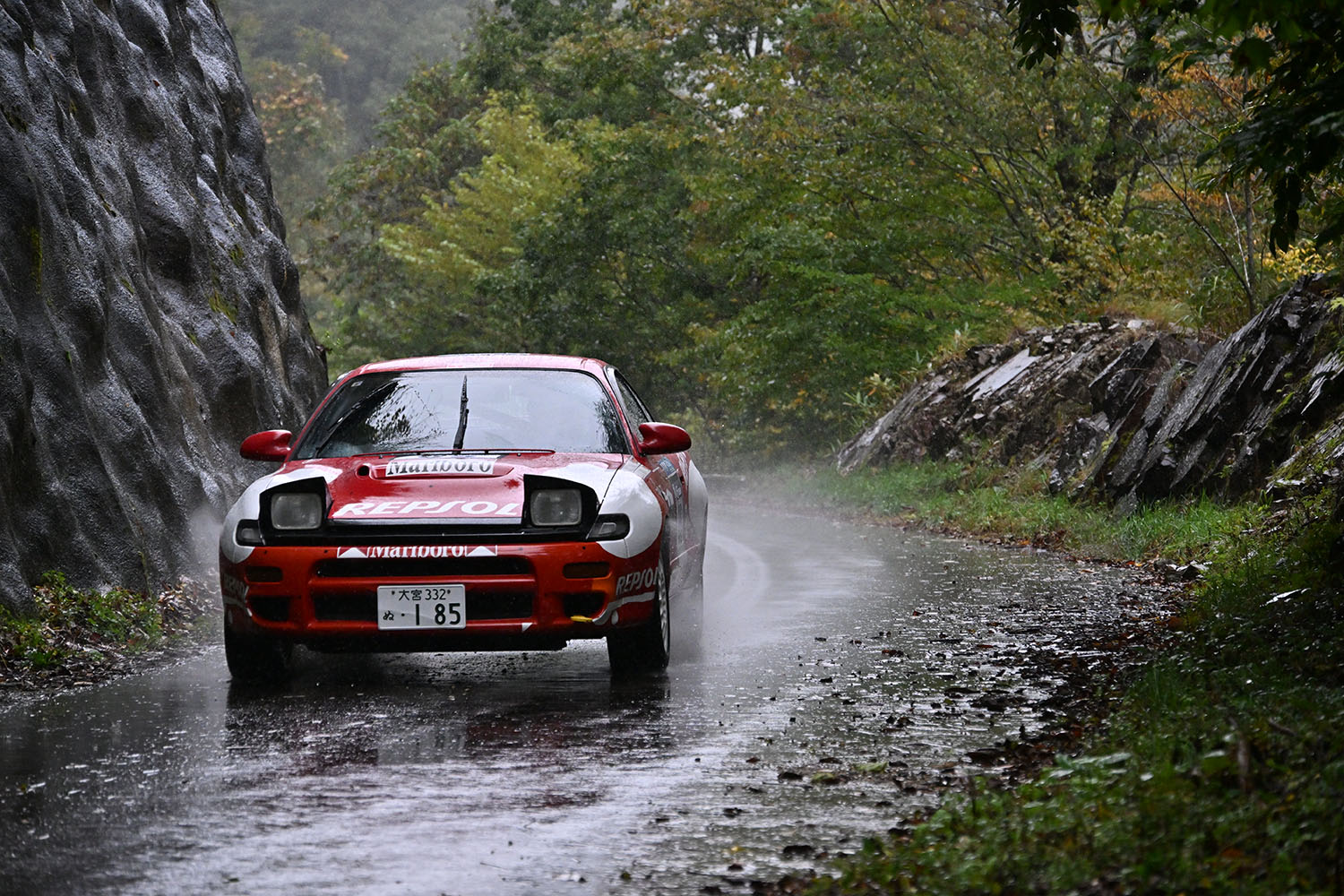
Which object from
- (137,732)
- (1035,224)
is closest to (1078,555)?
(137,732)

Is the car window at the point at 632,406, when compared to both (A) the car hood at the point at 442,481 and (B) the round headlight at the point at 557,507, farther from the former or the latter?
(B) the round headlight at the point at 557,507

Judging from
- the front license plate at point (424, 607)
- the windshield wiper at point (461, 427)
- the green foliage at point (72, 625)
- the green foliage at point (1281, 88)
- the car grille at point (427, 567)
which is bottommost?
the green foliage at point (72, 625)

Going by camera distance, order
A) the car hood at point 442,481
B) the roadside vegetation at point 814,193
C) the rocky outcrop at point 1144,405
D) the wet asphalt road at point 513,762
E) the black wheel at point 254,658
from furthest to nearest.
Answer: the roadside vegetation at point 814,193, the rocky outcrop at point 1144,405, the black wheel at point 254,658, the car hood at point 442,481, the wet asphalt road at point 513,762

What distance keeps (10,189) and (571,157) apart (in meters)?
37.7

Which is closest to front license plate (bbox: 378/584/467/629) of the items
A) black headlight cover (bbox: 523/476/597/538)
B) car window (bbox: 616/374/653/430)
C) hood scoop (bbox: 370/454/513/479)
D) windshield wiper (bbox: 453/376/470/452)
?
black headlight cover (bbox: 523/476/597/538)

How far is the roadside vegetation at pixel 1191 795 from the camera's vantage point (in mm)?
3971

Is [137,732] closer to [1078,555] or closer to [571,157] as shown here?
[1078,555]

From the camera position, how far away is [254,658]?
8078 mm

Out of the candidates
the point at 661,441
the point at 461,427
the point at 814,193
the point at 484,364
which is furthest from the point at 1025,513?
the point at 814,193

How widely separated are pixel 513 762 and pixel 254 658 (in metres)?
2.43

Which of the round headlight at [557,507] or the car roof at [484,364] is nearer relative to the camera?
the round headlight at [557,507]

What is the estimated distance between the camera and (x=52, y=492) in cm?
1004

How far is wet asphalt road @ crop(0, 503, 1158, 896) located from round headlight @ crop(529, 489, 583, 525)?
830 mm

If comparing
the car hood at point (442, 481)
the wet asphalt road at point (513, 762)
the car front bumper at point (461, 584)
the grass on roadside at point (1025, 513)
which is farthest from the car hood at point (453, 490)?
the grass on roadside at point (1025, 513)
